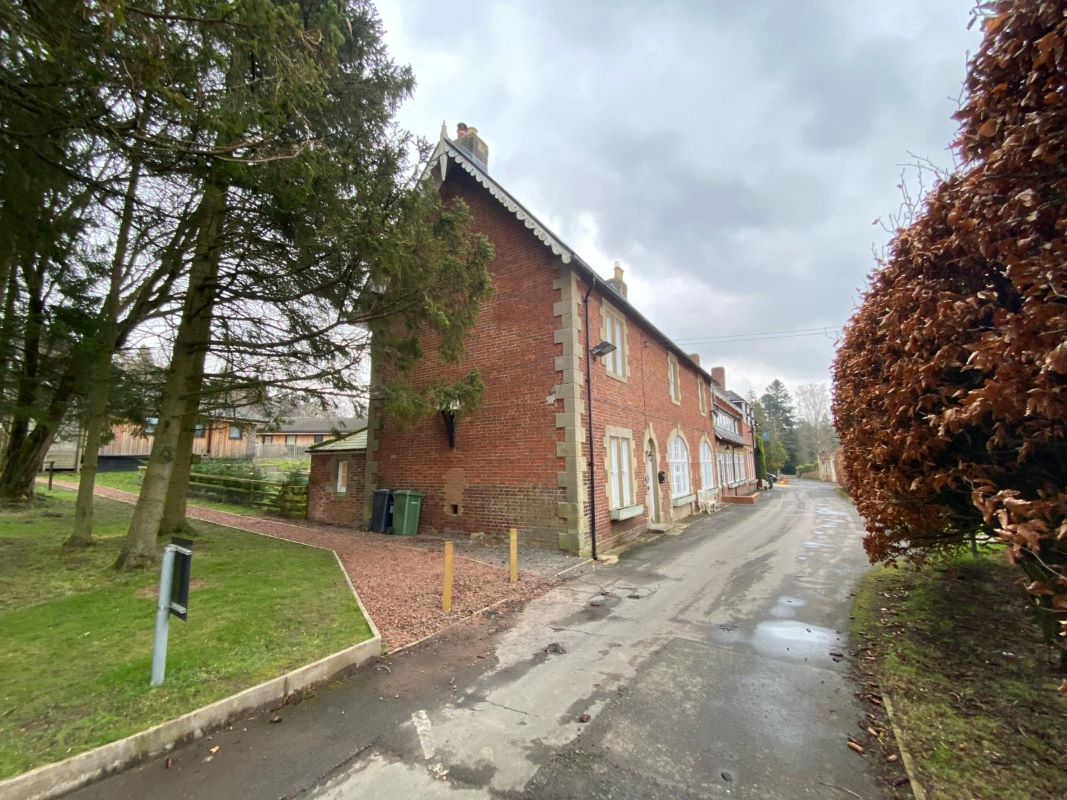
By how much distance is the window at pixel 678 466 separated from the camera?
682 inches

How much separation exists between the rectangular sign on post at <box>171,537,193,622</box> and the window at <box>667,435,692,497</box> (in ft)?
49.5

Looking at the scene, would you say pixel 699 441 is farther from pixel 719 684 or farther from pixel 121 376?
pixel 121 376

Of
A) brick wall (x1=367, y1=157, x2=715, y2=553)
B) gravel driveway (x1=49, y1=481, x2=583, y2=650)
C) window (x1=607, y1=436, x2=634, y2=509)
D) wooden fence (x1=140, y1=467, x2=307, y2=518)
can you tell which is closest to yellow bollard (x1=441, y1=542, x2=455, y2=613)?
gravel driveway (x1=49, y1=481, x2=583, y2=650)

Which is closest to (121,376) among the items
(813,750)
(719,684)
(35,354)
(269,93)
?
(35,354)

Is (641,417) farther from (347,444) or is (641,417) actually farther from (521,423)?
(347,444)

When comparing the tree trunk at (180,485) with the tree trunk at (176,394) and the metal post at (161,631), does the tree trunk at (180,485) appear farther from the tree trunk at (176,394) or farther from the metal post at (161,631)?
the metal post at (161,631)

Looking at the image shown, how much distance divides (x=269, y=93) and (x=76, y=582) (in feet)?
22.9

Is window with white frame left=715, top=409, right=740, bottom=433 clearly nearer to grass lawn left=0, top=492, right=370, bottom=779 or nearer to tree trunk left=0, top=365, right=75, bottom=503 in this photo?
grass lawn left=0, top=492, right=370, bottom=779

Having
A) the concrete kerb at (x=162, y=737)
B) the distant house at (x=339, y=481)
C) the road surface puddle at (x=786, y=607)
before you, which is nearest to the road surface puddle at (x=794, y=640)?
the road surface puddle at (x=786, y=607)

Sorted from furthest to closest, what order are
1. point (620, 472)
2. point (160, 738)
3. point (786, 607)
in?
point (620, 472) < point (786, 607) < point (160, 738)

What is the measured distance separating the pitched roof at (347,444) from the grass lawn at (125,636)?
606 centimetres

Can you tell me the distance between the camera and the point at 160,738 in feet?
10.8

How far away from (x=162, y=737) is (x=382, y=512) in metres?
9.78

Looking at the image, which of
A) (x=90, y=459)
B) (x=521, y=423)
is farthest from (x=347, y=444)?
(x=90, y=459)
